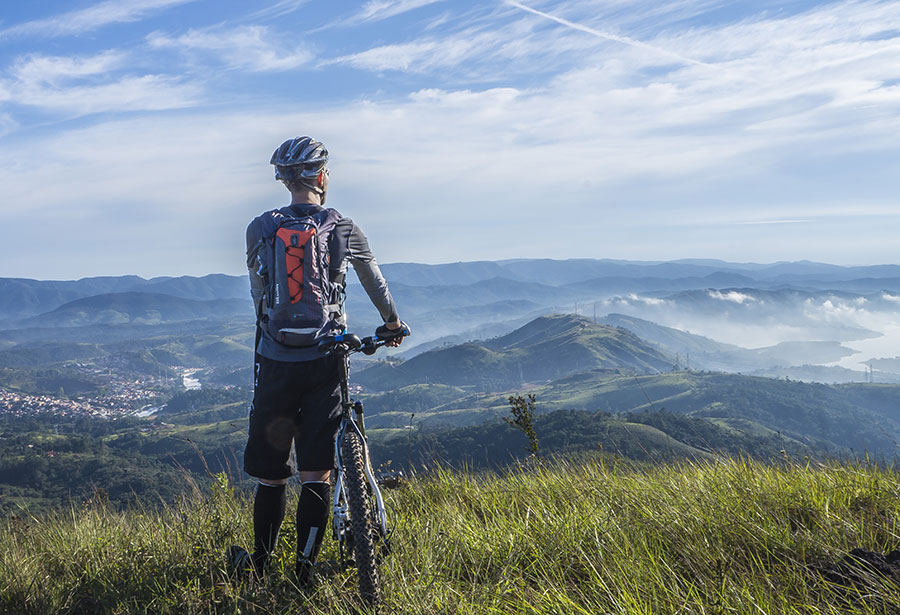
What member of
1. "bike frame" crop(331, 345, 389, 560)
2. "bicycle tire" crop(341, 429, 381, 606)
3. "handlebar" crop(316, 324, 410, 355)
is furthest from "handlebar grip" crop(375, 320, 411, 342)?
"bicycle tire" crop(341, 429, 381, 606)

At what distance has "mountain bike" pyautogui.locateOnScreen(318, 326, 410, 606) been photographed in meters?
2.98

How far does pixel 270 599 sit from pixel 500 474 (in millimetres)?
2933

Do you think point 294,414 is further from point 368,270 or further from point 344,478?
point 368,270

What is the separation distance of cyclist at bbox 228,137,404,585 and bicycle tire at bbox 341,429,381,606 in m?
0.31

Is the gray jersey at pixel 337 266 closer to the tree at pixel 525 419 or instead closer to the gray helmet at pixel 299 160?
the gray helmet at pixel 299 160

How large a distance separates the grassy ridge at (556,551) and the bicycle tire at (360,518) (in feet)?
0.36

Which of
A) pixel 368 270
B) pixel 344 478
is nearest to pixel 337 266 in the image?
pixel 368 270

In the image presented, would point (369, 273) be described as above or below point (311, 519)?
above

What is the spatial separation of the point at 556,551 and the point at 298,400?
1769mm

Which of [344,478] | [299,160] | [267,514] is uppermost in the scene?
[299,160]

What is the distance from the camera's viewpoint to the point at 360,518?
311 cm

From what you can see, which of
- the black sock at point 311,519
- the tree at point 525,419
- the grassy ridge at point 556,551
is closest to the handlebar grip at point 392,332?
the black sock at point 311,519

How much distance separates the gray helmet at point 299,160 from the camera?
3.75 metres

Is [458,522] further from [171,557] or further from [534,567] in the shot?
[171,557]
